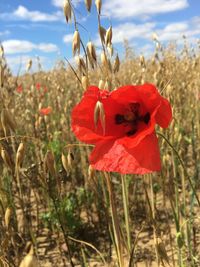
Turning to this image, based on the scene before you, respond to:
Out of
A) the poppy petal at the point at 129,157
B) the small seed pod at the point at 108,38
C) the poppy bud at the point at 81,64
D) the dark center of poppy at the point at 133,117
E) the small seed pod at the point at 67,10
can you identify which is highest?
the small seed pod at the point at 67,10

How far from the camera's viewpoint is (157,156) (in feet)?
2.76

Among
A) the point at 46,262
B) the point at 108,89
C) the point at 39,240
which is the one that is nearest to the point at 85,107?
the point at 108,89

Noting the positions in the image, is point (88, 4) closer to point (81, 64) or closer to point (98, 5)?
point (98, 5)

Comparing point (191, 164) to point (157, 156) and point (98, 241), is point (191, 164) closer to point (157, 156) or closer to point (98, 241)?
point (98, 241)

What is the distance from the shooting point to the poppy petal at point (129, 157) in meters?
0.83

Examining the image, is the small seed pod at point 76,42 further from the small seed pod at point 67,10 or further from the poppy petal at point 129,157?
the poppy petal at point 129,157

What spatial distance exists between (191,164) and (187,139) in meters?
0.28

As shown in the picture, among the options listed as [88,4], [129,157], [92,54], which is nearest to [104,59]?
[92,54]

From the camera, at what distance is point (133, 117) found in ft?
3.63

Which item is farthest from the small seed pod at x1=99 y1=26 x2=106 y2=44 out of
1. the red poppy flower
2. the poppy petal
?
the poppy petal

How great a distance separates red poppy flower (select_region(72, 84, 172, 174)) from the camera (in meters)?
0.85

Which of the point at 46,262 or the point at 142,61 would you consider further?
the point at 46,262

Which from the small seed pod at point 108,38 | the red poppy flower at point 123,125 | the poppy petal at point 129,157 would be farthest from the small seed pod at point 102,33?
the poppy petal at point 129,157

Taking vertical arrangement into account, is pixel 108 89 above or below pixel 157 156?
above
